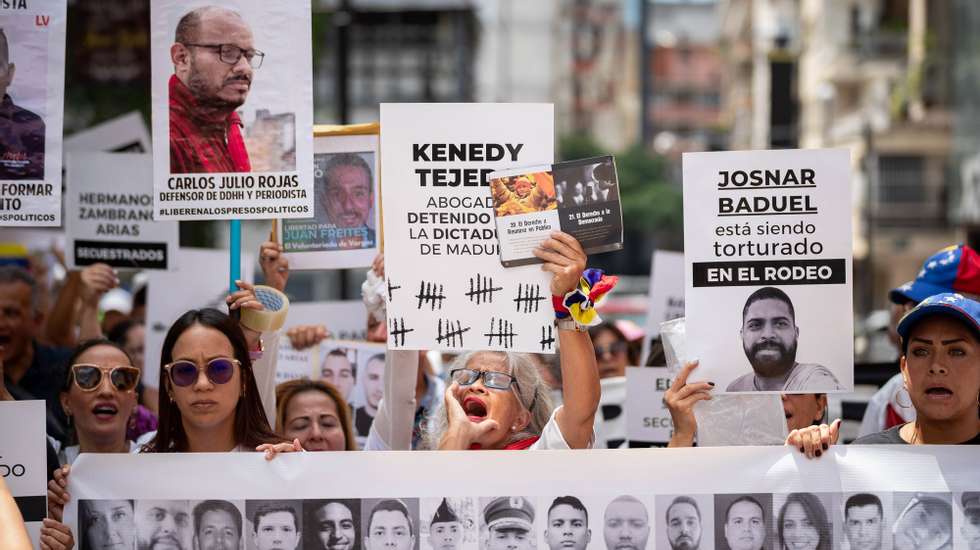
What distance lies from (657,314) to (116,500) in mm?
3568

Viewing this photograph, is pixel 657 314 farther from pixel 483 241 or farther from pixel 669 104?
pixel 669 104

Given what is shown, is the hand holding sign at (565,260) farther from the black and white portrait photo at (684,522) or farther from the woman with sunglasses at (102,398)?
the woman with sunglasses at (102,398)

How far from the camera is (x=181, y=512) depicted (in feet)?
13.4

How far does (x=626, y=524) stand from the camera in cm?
405

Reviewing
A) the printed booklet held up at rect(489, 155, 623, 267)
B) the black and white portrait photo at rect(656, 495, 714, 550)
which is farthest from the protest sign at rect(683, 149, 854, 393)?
the black and white portrait photo at rect(656, 495, 714, 550)

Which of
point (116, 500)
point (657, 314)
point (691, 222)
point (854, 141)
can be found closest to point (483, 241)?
point (691, 222)

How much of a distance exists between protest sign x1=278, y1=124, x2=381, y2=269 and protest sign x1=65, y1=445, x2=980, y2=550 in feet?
5.20

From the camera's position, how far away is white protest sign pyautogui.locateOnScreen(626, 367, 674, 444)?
6.01 metres

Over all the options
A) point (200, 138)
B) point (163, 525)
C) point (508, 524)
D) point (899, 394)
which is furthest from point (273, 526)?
Answer: point (899, 394)

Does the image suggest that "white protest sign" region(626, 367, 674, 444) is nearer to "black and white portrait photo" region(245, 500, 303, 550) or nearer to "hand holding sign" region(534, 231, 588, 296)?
"hand holding sign" region(534, 231, 588, 296)

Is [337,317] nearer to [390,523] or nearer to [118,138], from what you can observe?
[118,138]

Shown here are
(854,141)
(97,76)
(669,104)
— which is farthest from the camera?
(669,104)

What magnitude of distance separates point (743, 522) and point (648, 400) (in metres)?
1.97

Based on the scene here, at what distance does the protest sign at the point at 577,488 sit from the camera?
13.3 ft
